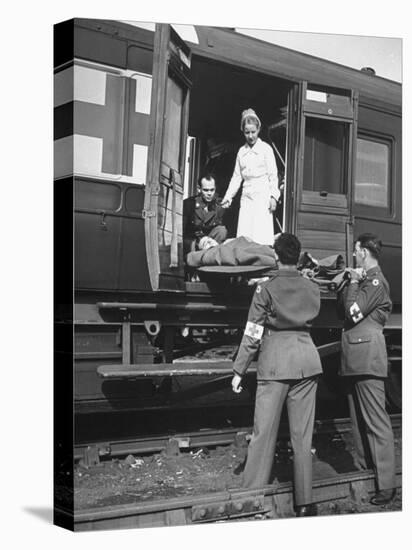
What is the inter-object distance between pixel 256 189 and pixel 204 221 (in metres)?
0.46

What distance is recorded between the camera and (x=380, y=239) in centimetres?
682

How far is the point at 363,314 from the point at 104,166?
2194mm

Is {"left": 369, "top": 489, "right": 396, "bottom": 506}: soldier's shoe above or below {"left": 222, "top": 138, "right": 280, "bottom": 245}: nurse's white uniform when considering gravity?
below

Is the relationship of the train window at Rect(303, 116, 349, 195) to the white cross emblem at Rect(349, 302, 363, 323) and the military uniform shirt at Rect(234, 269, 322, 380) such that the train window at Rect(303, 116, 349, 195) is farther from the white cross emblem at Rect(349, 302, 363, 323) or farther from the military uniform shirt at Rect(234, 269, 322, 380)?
the military uniform shirt at Rect(234, 269, 322, 380)

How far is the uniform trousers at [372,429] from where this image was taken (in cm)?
628

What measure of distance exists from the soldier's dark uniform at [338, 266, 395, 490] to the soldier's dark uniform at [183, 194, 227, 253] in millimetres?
1029

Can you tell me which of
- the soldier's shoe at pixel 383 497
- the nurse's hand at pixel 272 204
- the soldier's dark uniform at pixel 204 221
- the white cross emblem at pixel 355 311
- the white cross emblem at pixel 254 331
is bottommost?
the soldier's shoe at pixel 383 497

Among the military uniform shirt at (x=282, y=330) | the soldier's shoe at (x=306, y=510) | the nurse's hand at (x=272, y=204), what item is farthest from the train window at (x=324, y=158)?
the soldier's shoe at (x=306, y=510)

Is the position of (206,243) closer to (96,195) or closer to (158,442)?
(96,195)

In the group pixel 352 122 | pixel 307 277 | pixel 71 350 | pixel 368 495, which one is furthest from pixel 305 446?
pixel 352 122

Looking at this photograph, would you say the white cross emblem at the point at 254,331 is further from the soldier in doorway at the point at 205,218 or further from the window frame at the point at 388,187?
the window frame at the point at 388,187

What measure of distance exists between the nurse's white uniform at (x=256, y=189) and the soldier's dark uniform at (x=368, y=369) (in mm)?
781

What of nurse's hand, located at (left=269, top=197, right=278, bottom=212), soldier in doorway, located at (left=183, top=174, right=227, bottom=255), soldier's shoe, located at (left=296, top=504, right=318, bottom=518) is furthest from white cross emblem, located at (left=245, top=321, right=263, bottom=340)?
soldier's shoe, located at (left=296, top=504, right=318, bottom=518)

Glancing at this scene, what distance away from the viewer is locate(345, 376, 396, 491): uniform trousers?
6.28 meters
